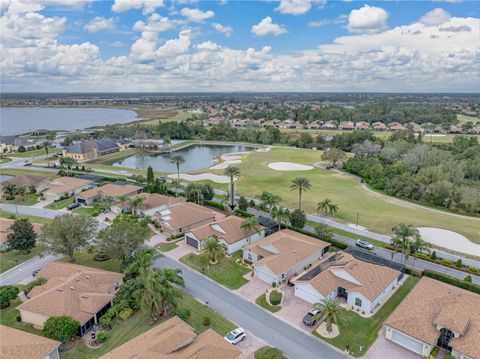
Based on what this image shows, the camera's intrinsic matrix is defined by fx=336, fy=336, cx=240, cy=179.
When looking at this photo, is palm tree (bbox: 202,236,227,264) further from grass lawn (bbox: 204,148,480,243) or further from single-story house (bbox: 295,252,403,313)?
grass lawn (bbox: 204,148,480,243)

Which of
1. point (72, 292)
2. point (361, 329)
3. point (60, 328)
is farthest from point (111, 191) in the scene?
point (361, 329)

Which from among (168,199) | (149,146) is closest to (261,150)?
(149,146)

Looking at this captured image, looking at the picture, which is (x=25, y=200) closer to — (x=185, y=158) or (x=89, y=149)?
(x=89, y=149)

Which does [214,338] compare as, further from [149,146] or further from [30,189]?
[149,146]

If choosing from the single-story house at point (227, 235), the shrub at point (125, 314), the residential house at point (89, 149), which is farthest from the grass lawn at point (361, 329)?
the residential house at point (89, 149)

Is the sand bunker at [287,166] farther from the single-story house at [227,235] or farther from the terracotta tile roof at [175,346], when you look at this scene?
the terracotta tile roof at [175,346]

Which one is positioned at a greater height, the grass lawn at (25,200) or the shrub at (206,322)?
the grass lawn at (25,200)
